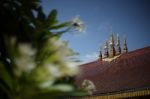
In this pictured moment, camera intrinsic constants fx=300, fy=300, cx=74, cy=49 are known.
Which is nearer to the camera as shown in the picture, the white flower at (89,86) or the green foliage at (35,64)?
the green foliage at (35,64)

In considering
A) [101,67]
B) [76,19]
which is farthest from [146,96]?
[76,19]

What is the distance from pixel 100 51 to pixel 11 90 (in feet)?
92.5

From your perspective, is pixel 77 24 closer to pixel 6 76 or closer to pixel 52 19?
pixel 52 19

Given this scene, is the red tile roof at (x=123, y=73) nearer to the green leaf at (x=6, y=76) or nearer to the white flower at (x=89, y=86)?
the white flower at (x=89, y=86)

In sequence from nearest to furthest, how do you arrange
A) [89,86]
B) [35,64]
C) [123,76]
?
1. [35,64]
2. [89,86]
3. [123,76]

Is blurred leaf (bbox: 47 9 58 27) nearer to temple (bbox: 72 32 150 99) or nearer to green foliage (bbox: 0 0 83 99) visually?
green foliage (bbox: 0 0 83 99)

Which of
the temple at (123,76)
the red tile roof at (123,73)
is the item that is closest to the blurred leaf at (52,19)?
the temple at (123,76)

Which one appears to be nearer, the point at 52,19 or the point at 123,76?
the point at 52,19

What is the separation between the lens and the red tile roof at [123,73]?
36.3 ft

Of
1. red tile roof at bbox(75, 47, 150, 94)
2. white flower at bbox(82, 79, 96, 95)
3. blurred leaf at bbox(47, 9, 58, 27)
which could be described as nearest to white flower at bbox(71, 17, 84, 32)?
blurred leaf at bbox(47, 9, 58, 27)

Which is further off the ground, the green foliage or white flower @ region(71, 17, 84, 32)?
white flower @ region(71, 17, 84, 32)

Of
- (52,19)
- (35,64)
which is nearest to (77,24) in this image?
(52,19)

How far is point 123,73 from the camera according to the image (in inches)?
494

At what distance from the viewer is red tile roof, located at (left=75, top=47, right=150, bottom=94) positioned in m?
11.1
